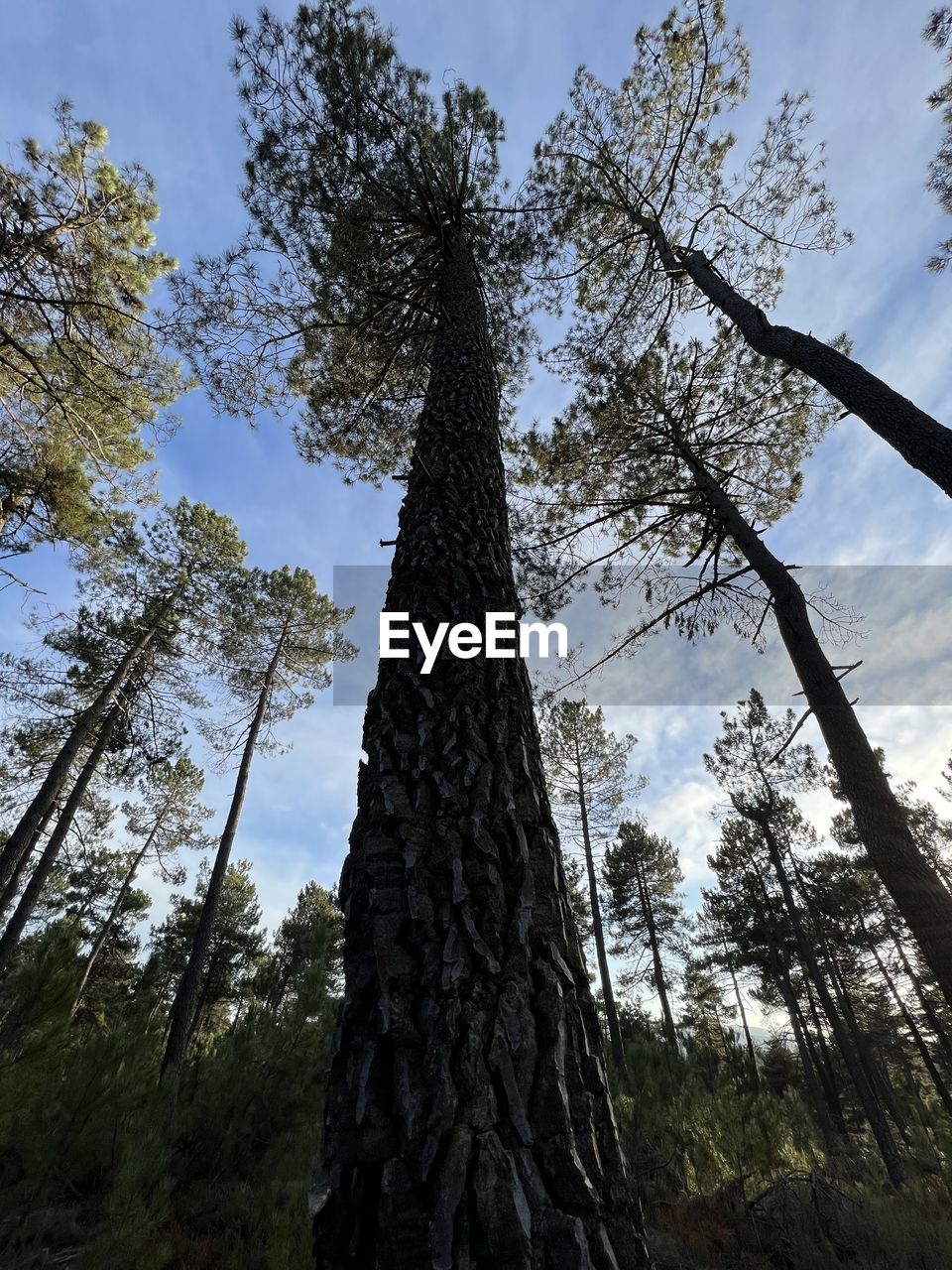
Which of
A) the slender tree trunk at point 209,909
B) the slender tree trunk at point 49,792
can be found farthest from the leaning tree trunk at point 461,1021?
the slender tree trunk at point 49,792

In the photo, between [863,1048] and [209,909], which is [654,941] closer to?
[863,1048]

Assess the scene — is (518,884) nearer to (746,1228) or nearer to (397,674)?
(397,674)

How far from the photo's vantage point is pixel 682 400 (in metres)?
6.44

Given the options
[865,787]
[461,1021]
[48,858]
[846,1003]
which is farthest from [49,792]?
[846,1003]

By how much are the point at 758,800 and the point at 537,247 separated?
13654mm

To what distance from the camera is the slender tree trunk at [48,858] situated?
7953mm

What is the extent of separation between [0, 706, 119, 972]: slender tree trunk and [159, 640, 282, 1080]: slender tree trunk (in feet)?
8.53

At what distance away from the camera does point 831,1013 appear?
12.4m

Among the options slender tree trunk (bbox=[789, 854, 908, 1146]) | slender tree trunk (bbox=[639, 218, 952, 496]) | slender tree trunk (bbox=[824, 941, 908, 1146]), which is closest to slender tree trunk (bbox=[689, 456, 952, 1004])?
slender tree trunk (bbox=[639, 218, 952, 496])

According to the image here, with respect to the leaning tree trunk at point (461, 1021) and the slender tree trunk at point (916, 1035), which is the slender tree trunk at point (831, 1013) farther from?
the leaning tree trunk at point (461, 1021)

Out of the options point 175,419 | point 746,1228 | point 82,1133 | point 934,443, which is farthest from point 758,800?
point 175,419

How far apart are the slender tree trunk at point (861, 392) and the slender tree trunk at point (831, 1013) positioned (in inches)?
472

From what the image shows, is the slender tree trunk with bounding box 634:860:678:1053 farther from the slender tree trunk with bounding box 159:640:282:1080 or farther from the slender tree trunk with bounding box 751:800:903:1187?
the slender tree trunk with bounding box 159:640:282:1080

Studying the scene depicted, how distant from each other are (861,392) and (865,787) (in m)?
2.95
